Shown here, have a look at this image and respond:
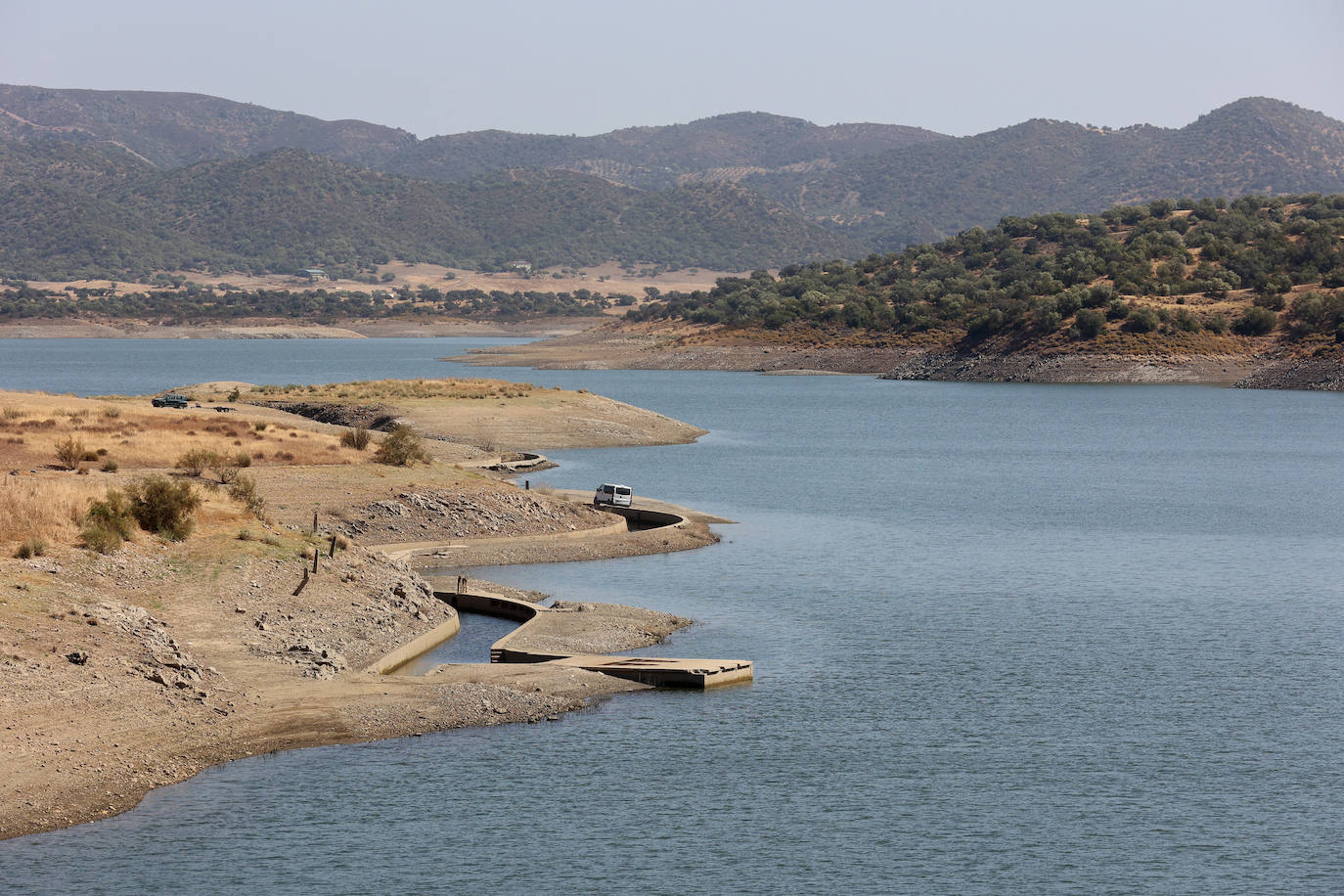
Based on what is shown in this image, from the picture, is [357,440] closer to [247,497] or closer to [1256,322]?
[247,497]

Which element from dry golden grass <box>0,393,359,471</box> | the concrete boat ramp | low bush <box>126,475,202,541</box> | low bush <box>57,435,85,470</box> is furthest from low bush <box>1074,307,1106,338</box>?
low bush <box>126,475,202,541</box>

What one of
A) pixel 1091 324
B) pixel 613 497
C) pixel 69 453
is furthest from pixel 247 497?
pixel 1091 324

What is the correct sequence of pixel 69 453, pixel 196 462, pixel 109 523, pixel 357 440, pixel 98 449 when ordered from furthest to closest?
pixel 357 440 → pixel 98 449 → pixel 69 453 → pixel 196 462 → pixel 109 523

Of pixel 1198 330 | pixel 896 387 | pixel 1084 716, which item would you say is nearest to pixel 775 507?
pixel 1084 716

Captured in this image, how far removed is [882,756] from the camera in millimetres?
33594

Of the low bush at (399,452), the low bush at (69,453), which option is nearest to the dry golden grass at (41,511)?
the low bush at (69,453)

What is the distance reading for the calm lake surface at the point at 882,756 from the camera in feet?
89.1

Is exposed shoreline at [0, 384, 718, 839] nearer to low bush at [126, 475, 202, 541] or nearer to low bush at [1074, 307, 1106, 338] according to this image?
low bush at [126, 475, 202, 541]

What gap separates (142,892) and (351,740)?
326 inches

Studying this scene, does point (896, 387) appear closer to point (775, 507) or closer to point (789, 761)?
point (775, 507)

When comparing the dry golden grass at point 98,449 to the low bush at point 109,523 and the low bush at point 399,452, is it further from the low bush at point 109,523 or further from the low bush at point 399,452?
the low bush at point 399,452

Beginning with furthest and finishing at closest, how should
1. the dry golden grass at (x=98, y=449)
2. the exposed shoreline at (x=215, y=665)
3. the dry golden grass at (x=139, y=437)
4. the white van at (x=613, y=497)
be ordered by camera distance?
the white van at (x=613, y=497), the dry golden grass at (x=139, y=437), the dry golden grass at (x=98, y=449), the exposed shoreline at (x=215, y=665)

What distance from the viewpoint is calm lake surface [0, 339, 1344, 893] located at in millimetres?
27156

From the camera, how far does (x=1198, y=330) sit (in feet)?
605
